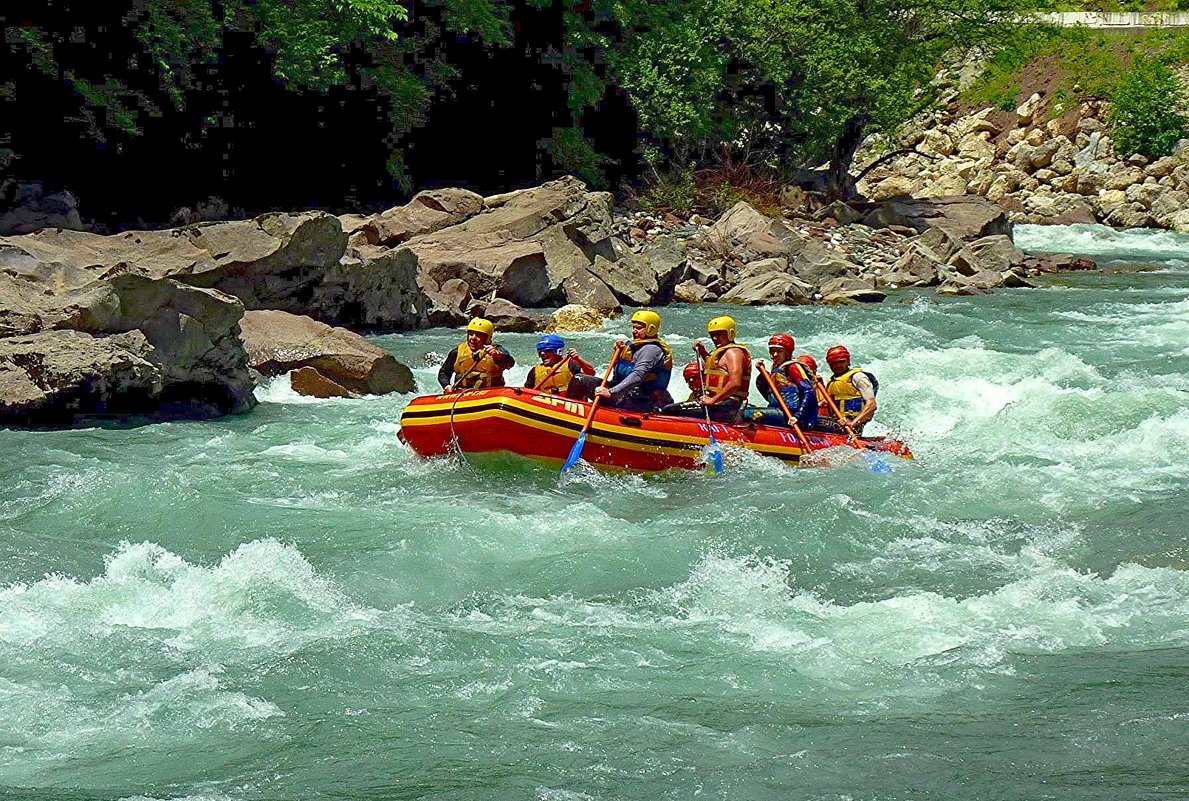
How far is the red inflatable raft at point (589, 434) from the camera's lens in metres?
10.8

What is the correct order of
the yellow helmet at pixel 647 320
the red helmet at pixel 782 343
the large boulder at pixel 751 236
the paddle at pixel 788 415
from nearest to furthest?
the paddle at pixel 788 415
the yellow helmet at pixel 647 320
the red helmet at pixel 782 343
the large boulder at pixel 751 236

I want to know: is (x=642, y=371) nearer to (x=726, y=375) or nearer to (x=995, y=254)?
(x=726, y=375)

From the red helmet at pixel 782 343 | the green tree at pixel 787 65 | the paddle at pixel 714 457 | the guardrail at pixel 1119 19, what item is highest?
the guardrail at pixel 1119 19

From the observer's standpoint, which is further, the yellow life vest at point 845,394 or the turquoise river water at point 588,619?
the yellow life vest at point 845,394

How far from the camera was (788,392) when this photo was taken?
441 inches

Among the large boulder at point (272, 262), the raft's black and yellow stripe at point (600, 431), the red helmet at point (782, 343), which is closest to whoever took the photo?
the raft's black and yellow stripe at point (600, 431)

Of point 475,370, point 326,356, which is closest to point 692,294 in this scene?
point 326,356

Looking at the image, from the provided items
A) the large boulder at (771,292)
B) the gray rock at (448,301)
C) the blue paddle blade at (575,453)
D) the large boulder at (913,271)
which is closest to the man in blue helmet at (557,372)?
the blue paddle blade at (575,453)

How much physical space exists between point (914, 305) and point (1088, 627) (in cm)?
1282

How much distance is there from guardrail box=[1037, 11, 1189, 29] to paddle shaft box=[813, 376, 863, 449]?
3171cm

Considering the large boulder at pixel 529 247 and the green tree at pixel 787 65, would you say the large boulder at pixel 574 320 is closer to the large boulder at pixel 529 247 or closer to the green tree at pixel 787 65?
the large boulder at pixel 529 247

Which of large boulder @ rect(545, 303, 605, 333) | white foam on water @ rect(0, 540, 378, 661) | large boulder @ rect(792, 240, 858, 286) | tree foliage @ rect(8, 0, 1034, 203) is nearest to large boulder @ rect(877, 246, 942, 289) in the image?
large boulder @ rect(792, 240, 858, 286)

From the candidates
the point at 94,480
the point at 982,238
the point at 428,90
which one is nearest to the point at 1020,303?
the point at 982,238

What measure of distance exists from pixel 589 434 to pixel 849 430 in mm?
1999
